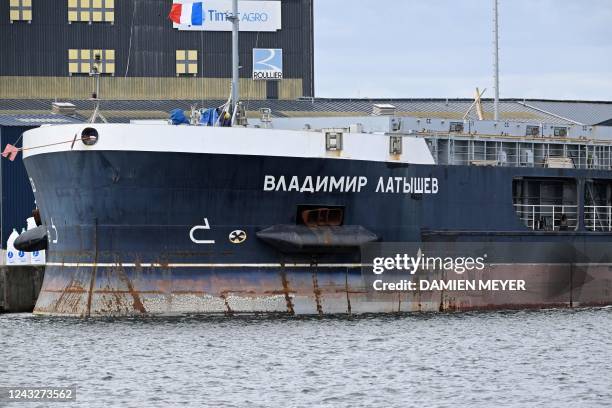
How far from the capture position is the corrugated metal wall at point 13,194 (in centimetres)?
5888

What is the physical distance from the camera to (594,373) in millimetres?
31812

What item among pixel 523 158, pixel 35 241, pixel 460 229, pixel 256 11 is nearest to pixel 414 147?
pixel 460 229

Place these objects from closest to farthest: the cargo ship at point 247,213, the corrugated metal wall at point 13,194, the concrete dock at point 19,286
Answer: the cargo ship at point 247,213 < the concrete dock at point 19,286 < the corrugated metal wall at point 13,194

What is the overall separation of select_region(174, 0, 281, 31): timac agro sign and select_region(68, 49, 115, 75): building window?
4.01 meters

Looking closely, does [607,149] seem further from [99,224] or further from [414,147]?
[99,224]

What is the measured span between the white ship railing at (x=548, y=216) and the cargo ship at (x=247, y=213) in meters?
1.51

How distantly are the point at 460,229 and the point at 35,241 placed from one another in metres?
12.5

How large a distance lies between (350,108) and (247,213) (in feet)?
126

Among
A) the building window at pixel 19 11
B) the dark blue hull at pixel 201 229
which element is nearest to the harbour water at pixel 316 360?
the dark blue hull at pixel 201 229

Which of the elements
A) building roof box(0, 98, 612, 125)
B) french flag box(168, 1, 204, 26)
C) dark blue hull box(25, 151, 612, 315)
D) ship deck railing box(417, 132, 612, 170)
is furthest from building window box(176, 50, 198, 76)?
dark blue hull box(25, 151, 612, 315)

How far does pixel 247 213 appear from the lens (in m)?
38.2

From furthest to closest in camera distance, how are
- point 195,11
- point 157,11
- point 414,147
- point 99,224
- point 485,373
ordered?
point 157,11 < point 195,11 < point 414,147 < point 99,224 < point 485,373

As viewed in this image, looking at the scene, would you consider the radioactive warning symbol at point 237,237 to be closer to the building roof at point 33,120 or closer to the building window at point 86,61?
the building roof at point 33,120

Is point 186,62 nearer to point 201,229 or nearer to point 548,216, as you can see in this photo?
point 548,216
